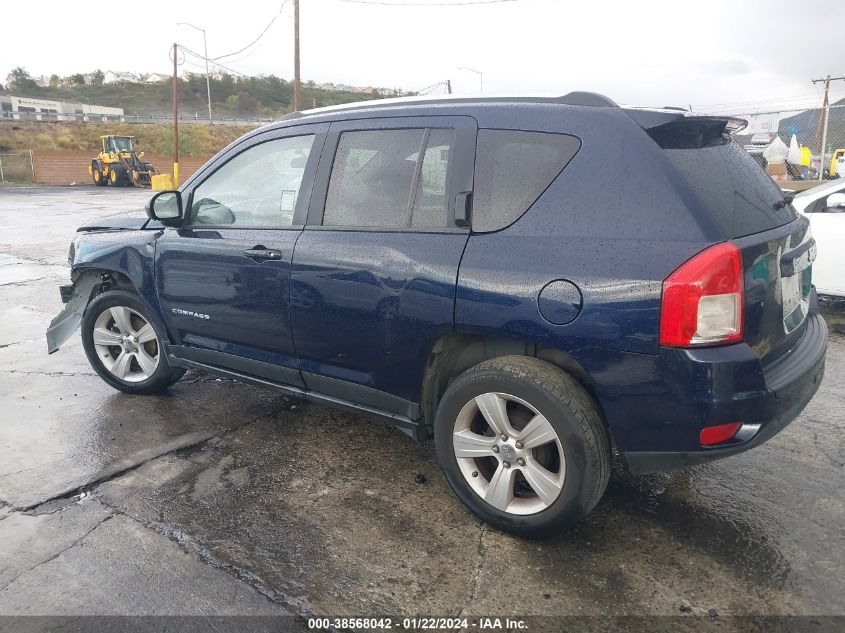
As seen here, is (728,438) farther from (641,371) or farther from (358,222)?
(358,222)

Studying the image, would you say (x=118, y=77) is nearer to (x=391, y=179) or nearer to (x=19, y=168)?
(x=19, y=168)

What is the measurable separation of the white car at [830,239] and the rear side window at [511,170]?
444 centimetres

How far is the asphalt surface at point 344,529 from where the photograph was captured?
249 cm

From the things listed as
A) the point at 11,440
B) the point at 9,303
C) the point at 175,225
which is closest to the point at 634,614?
the point at 175,225

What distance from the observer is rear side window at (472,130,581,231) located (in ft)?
8.93

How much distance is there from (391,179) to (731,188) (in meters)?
1.53

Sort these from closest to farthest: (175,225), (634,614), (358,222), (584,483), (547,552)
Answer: (634,614), (584,483), (547,552), (358,222), (175,225)

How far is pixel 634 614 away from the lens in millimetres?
2387

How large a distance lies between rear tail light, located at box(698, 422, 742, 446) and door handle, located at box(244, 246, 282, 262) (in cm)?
219

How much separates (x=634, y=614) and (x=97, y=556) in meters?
2.20

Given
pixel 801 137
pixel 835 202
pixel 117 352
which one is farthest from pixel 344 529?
pixel 801 137

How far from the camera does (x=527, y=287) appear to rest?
8.59 feet

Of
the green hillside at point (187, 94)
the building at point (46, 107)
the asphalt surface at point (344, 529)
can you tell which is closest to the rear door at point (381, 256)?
the asphalt surface at point (344, 529)

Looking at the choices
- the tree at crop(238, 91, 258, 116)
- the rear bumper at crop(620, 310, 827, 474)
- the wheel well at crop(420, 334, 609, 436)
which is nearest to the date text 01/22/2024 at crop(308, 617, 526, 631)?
the rear bumper at crop(620, 310, 827, 474)
